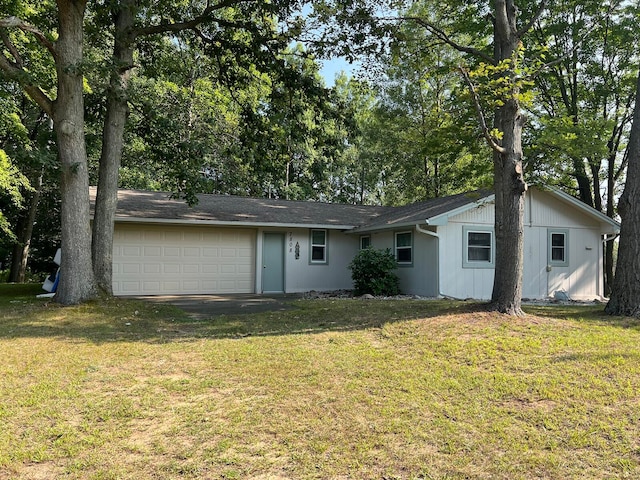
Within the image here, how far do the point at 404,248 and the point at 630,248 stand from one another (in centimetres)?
633

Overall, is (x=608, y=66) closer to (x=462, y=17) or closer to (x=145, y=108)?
(x=462, y=17)

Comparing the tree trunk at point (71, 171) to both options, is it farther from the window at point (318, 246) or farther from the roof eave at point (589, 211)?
the roof eave at point (589, 211)

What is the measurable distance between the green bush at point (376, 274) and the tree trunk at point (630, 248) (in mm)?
5752

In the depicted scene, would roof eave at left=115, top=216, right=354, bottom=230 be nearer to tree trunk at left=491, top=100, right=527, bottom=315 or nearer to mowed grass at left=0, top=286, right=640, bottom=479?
mowed grass at left=0, top=286, right=640, bottom=479

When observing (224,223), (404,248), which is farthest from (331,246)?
(224,223)

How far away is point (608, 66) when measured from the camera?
16.7 meters

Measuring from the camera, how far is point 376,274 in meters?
12.7

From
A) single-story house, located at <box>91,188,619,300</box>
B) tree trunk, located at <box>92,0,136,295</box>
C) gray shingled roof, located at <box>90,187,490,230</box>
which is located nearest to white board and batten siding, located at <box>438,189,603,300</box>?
single-story house, located at <box>91,188,619,300</box>

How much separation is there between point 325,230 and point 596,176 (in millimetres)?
11405

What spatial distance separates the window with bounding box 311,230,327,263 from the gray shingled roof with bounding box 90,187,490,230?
479 millimetres

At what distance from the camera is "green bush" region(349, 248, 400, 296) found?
41.1ft

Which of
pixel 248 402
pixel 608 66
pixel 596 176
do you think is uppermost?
pixel 608 66

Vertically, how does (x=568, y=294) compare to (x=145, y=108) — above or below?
below

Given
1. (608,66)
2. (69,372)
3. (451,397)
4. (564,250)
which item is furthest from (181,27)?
(608,66)
